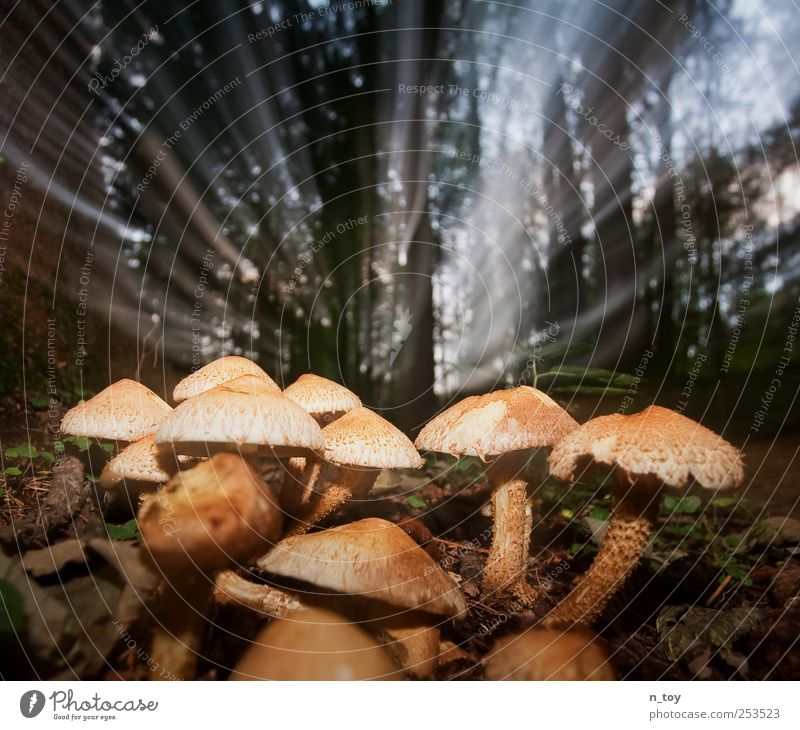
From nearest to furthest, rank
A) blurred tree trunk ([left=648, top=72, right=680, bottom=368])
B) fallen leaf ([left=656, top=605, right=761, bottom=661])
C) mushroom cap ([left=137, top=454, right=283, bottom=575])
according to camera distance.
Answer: mushroom cap ([left=137, top=454, right=283, bottom=575]), fallen leaf ([left=656, top=605, right=761, bottom=661]), blurred tree trunk ([left=648, top=72, right=680, bottom=368])

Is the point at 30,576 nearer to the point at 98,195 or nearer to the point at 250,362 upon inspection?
the point at 250,362

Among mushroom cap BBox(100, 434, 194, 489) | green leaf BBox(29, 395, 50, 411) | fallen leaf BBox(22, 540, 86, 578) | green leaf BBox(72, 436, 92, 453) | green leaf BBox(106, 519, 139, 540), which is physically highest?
green leaf BBox(29, 395, 50, 411)

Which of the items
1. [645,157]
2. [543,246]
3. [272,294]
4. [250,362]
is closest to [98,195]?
[272,294]

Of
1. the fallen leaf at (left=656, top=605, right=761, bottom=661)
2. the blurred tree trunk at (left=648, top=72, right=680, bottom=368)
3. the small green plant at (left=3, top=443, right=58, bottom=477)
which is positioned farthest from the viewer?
the blurred tree trunk at (left=648, top=72, right=680, bottom=368)

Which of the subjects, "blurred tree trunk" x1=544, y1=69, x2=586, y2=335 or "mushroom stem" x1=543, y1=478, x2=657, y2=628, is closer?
"mushroom stem" x1=543, y1=478, x2=657, y2=628

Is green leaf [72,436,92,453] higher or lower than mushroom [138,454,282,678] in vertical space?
higher

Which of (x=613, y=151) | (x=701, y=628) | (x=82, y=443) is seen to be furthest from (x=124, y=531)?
(x=613, y=151)

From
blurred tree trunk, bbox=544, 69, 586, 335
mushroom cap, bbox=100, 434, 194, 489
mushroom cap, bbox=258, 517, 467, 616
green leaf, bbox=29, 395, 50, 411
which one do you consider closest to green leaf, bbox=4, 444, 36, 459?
green leaf, bbox=29, 395, 50, 411

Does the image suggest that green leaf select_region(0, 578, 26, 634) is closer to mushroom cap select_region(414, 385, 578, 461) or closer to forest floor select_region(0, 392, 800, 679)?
forest floor select_region(0, 392, 800, 679)
